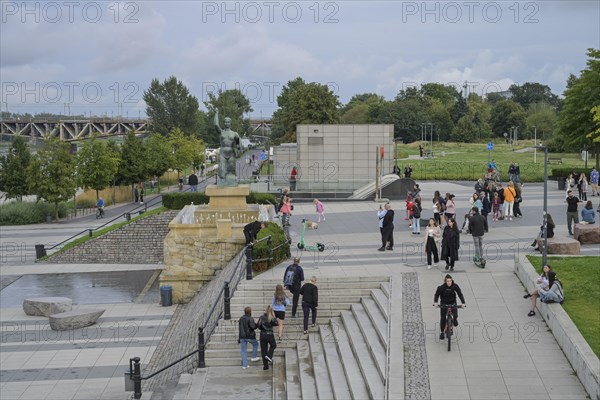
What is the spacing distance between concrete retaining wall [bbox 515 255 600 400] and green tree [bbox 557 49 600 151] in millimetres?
33396

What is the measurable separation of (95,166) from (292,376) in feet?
123

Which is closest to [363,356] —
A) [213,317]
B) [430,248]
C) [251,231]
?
[213,317]

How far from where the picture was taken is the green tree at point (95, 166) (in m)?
51.0

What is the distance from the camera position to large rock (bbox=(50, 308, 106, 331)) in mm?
23109

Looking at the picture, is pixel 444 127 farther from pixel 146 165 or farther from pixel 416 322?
pixel 416 322

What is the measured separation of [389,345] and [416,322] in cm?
140

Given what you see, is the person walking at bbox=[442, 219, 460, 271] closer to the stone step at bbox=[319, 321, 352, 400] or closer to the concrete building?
the stone step at bbox=[319, 321, 352, 400]

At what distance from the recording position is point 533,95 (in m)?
154

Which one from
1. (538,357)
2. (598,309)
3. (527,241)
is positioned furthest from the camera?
(527,241)

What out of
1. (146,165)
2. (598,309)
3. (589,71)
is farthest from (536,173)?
(598,309)

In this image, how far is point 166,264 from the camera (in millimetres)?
26641

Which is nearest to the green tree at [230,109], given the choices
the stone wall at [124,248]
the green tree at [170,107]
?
the green tree at [170,107]

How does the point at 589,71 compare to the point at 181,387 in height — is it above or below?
above

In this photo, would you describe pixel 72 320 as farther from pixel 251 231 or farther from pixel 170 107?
pixel 170 107
